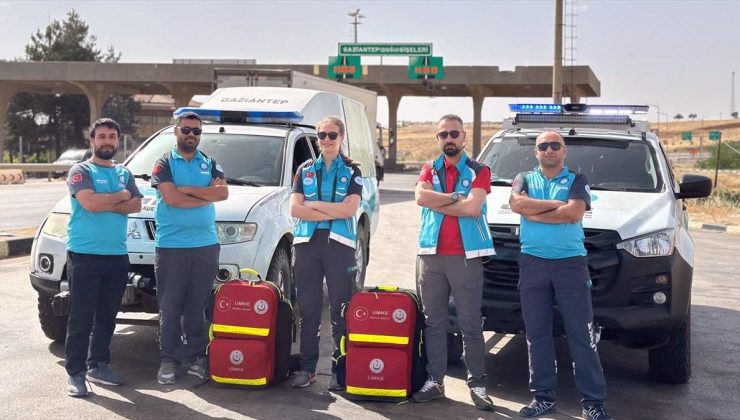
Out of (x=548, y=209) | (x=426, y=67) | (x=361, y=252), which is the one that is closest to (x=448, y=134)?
(x=548, y=209)

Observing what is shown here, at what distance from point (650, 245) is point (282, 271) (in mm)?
3184

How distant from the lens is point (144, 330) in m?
7.89

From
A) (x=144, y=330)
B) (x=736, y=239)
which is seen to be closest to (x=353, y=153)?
(x=144, y=330)

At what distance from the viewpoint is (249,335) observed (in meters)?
6.03

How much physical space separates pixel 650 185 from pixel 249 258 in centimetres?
334

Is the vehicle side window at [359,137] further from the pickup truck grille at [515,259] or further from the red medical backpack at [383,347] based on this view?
the red medical backpack at [383,347]

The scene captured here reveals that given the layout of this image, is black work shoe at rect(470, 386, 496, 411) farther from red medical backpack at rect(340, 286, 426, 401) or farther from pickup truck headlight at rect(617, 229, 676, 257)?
pickup truck headlight at rect(617, 229, 676, 257)

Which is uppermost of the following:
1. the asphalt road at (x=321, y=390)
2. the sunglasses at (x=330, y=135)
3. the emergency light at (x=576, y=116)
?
the emergency light at (x=576, y=116)

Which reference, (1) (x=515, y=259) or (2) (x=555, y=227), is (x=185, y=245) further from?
(2) (x=555, y=227)

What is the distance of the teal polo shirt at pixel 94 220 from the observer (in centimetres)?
586

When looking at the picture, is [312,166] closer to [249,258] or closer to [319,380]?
[249,258]

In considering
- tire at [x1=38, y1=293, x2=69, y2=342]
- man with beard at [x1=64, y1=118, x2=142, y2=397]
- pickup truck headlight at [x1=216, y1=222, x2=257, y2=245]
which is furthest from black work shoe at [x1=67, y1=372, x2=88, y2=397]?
pickup truck headlight at [x1=216, y1=222, x2=257, y2=245]

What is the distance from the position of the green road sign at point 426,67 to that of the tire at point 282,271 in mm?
36670

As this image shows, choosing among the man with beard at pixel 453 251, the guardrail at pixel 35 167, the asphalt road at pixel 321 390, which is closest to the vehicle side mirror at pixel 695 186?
the asphalt road at pixel 321 390
